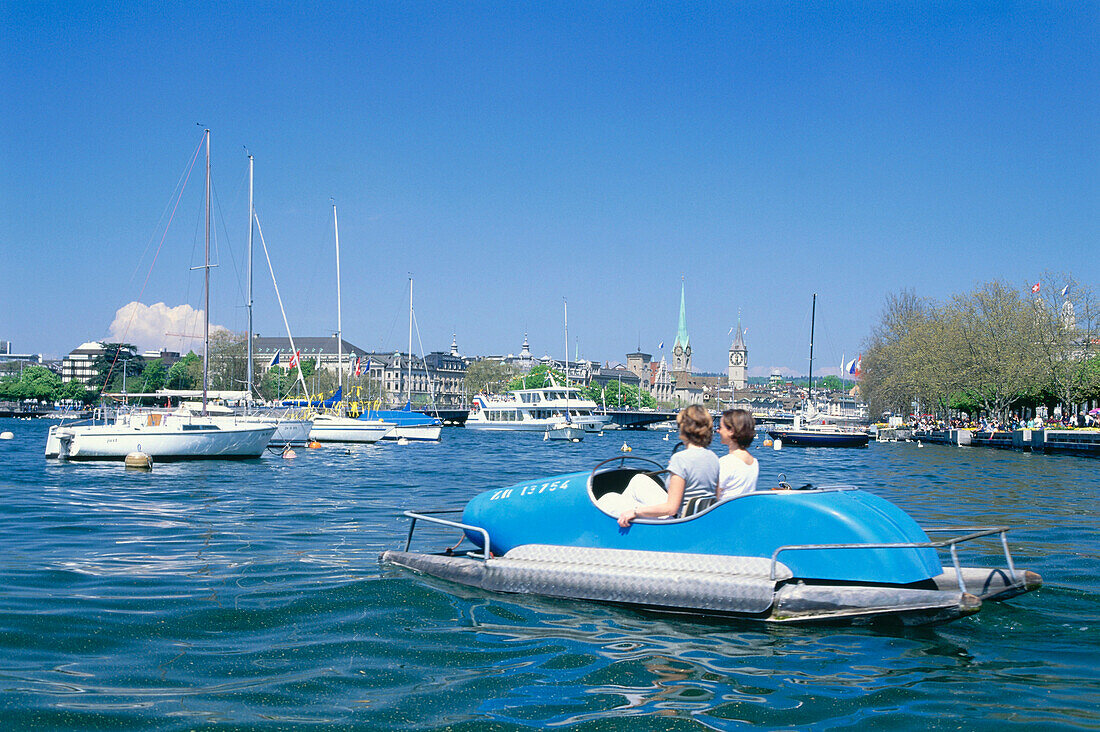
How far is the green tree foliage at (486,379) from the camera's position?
17475 centimetres

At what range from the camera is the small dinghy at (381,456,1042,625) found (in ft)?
22.7

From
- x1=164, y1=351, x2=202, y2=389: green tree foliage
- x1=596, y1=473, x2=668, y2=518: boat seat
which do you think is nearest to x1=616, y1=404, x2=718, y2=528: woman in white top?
x1=596, y1=473, x2=668, y2=518: boat seat

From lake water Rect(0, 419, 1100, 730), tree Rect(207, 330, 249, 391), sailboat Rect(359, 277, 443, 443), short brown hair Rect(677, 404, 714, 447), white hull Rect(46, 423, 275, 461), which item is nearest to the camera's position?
lake water Rect(0, 419, 1100, 730)

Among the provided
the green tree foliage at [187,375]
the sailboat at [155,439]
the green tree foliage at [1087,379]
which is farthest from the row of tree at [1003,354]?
the green tree foliage at [187,375]

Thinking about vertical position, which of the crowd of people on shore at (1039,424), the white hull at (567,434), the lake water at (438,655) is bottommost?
the white hull at (567,434)

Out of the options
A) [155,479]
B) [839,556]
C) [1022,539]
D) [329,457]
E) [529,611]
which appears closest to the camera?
[839,556]

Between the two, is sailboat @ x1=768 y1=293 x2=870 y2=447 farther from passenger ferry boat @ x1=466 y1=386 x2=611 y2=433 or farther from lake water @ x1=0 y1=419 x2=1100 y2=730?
lake water @ x1=0 y1=419 x2=1100 y2=730

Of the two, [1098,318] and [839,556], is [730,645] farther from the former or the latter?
[1098,318]

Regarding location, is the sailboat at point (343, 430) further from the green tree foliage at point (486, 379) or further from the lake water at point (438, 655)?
the green tree foliage at point (486, 379)

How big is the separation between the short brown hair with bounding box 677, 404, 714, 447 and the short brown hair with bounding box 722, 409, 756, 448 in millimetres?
180

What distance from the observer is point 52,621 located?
24.4ft

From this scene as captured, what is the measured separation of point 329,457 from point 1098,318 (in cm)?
4644

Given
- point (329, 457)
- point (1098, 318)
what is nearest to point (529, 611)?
point (329, 457)

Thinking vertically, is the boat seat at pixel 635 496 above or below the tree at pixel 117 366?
below
